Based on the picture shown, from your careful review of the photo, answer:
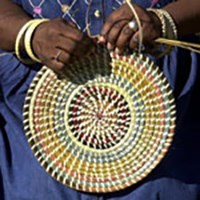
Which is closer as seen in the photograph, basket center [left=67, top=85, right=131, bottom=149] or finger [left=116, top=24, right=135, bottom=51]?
finger [left=116, top=24, right=135, bottom=51]

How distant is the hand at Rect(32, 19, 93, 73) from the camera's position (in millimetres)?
2580

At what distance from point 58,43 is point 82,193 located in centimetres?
39

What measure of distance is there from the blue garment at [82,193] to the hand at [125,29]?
0.18 meters

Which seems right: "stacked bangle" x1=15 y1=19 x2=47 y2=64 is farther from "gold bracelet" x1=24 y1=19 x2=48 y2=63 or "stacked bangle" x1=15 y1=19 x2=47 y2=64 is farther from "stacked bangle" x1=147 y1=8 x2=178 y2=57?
"stacked bangle" x1=147 y1=8 x2=178 y2=57

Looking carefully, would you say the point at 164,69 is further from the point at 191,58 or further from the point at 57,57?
the point at 57,57

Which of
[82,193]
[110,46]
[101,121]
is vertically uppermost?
[110,46]

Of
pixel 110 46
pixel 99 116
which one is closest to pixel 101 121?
pixel 99 116

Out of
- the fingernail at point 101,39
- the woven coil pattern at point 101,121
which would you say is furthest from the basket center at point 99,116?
the fingernail at point 101,39

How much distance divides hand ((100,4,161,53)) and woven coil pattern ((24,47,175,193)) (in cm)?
5

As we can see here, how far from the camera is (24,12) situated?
2.76 meters

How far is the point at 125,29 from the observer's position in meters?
2.56

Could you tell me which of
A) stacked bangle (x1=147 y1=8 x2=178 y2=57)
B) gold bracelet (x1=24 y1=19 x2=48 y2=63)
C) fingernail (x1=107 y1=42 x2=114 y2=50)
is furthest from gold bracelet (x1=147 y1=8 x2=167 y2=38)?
gold bracelet (x1=24 y1=19 x2=48 y2=63)

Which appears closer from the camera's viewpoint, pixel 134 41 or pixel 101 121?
pixel 134 41

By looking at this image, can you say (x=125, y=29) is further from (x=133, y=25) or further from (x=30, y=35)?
(x=30, y=35)
